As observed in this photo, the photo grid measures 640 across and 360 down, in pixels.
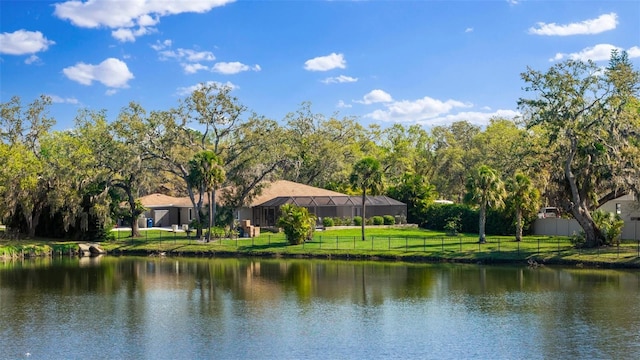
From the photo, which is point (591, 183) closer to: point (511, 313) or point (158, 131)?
point (511, 313)

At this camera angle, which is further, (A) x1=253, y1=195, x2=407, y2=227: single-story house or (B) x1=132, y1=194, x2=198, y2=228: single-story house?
(B) x1=132, y1=194, x2=198, y2=228: single-story house

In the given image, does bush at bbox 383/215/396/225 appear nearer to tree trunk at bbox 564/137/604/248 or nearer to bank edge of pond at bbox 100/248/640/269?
bank edge of pond at bbox 100/248/640/269

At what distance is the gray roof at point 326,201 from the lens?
6962 centimetres

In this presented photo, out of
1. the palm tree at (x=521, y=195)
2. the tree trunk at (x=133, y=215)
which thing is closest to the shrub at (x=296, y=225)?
the tree trunk at (x=133, y=215)

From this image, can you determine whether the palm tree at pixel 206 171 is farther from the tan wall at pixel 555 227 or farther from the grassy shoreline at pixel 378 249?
the tan wall at pixel 555 227

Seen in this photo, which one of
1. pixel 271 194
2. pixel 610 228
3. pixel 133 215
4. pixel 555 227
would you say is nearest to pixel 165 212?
pixel 271 194

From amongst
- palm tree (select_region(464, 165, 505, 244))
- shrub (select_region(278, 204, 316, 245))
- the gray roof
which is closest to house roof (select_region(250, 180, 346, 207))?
the gray roof

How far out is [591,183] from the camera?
165 ft

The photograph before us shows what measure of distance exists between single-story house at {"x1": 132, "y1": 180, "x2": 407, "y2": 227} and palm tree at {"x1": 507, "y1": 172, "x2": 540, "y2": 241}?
1792cm

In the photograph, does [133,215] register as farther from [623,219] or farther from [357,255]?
[623,219]

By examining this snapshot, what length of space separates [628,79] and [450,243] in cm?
1703

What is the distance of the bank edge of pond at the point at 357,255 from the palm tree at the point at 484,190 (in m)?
5.74

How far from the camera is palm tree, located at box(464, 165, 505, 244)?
173 ft

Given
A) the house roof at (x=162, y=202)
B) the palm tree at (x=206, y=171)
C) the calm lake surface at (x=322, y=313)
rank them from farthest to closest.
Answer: the house roof at (x=162, y=202), the palm tree at (x=206, y=171), the calm lake surface at (x=322, y=313)
